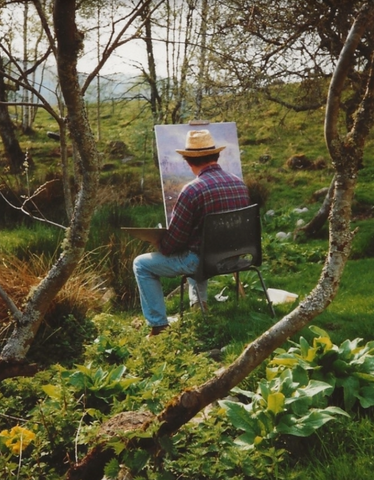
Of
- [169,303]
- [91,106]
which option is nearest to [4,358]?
[169,303]

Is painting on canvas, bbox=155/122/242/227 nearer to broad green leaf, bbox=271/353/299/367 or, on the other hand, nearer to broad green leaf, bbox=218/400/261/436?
broad green leaf, bbox=271/353/299/367

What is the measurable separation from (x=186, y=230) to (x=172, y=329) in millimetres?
949

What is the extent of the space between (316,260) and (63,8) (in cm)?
602

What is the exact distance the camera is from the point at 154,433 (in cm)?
246

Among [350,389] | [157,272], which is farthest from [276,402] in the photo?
[157,272]

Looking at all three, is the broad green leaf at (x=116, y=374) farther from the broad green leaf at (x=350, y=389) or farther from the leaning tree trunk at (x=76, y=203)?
the broad green leaf at (x=350, y=389)

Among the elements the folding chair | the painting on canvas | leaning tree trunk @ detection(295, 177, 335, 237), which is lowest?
leaning tree trunk @ detection(295, 177, 335, 237)

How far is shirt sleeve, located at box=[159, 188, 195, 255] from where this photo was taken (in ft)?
15.7

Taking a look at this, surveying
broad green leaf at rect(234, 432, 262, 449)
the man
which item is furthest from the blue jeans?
broad green leaf at rect(234, 432, 262, 449)

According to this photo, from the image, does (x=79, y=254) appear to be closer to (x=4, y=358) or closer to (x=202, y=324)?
(x=4, y=358)

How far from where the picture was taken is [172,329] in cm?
421

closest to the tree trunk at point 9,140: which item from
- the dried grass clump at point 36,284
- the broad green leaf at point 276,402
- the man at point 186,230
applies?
the dried grass clump at point 36,284

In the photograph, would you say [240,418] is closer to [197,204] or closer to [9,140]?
[197,204]

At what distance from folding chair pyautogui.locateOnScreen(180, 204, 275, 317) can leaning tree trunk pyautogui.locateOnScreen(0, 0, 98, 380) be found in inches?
75.7
